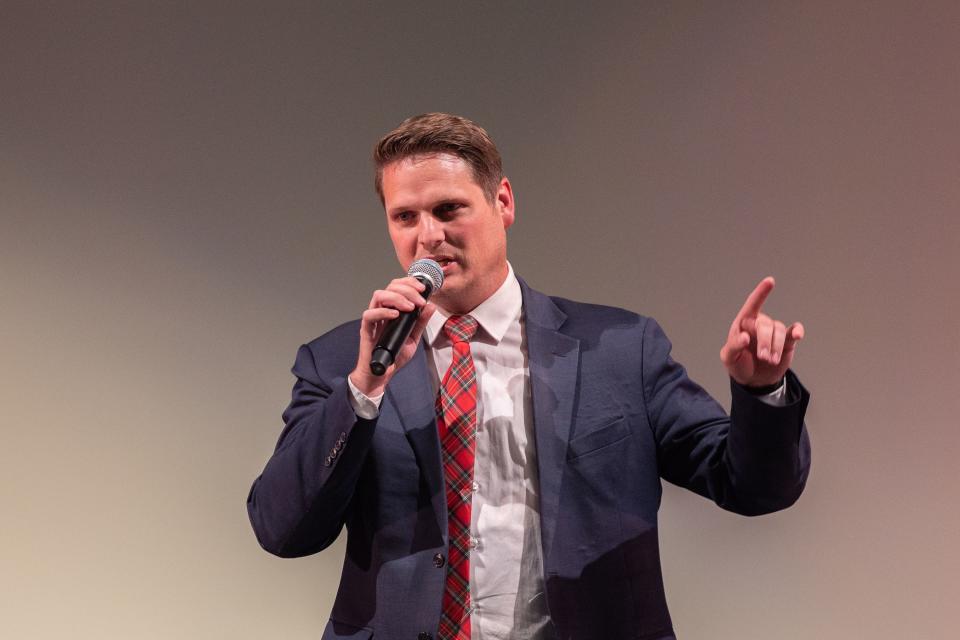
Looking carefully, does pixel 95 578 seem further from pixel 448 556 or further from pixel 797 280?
pixel 797 280

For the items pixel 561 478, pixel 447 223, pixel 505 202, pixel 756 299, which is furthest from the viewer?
pixel 505 202

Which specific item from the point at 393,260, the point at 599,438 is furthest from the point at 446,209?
Result: the point at 393,260

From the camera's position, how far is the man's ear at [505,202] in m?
2.01

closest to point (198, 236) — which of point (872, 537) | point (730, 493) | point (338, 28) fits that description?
point (338, 28)

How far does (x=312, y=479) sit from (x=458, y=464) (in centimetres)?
26

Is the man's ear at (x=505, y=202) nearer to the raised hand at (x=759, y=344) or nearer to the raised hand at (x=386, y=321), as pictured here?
the raised hand at (x=386, y=321)

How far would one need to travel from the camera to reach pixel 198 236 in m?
2.78

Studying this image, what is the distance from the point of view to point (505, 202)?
6.66 ft

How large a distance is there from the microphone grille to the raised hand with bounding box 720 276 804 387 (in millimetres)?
479

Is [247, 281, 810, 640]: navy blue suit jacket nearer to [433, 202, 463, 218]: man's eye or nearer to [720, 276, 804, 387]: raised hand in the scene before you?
[720, 276, 804, 387]: raised hand

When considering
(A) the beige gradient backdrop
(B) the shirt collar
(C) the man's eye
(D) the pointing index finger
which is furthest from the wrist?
(A) the beige gradient backdrop

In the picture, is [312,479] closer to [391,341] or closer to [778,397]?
[391,341]

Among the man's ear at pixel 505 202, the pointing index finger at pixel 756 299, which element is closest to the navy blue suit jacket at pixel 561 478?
the pointing index finger at pixel 756 299

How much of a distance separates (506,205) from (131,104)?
4.18 feet
